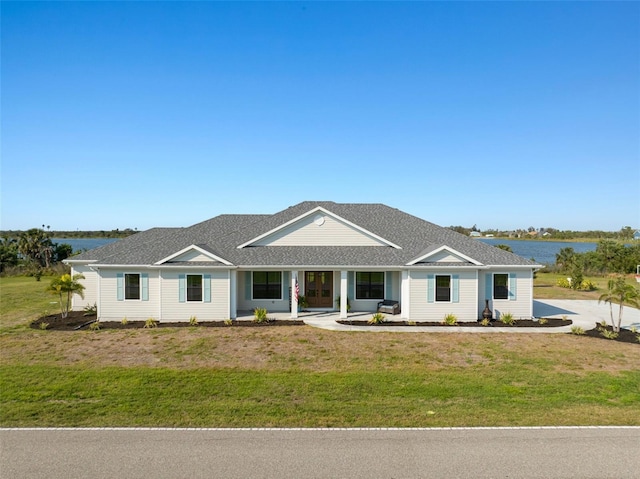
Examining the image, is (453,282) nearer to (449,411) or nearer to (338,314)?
(338,314)

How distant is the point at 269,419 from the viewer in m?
8.47

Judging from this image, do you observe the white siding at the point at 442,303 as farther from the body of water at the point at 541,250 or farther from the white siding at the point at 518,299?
the body of water at the point at 541,250

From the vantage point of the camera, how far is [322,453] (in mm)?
7016

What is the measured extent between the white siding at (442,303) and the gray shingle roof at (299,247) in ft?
2.10

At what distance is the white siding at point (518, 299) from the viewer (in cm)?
1972

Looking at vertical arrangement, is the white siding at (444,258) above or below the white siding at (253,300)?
above

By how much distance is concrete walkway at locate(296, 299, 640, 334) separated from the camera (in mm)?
17539

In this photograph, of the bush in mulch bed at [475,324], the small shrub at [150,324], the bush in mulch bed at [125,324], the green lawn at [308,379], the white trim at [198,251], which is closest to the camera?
the green lawn at [308,379]

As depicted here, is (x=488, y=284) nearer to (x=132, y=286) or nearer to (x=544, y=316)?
(x=544, y=316)

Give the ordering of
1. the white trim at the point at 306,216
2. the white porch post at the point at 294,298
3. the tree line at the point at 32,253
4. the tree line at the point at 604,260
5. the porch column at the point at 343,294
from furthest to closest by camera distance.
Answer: the tree line at the point at 604,260 → the tree line at the point at 32,253 → the white trim at the point at 306,216 → the porch column at the point at 343,294 → the white porch post at the point at 294,298

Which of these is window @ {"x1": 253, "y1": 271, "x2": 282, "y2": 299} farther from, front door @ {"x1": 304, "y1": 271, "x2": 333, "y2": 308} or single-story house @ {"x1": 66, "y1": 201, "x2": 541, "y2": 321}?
front door @ {"x1": 304, "y1": 271, "x2": 333, "y2": 308}

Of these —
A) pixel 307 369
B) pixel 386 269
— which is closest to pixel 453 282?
pixel 386 269

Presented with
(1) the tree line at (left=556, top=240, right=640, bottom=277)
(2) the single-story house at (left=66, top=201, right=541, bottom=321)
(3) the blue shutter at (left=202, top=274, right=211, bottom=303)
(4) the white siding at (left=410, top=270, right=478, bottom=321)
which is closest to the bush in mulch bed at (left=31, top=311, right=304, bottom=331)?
(2) the single-story house at (left=66, top=201, right=541, bottom=321)

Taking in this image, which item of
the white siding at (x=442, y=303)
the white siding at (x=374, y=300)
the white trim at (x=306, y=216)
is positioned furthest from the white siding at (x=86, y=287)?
the white siding at (x=442, y=303)
